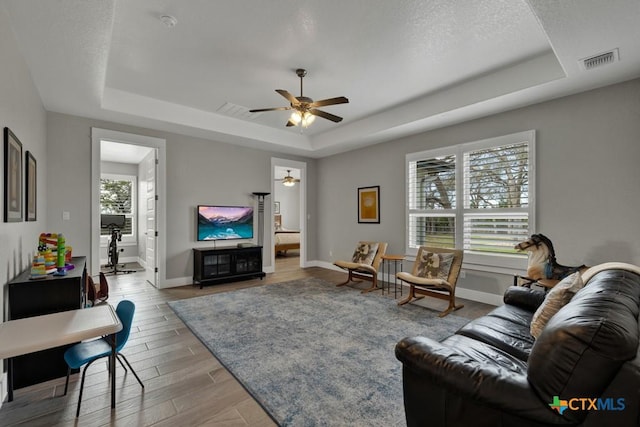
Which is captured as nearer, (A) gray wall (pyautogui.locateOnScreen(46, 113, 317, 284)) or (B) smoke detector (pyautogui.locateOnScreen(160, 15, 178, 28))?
(B) smoke detector (pyautogui.locateOnScreen(160, 15, 178, 28))

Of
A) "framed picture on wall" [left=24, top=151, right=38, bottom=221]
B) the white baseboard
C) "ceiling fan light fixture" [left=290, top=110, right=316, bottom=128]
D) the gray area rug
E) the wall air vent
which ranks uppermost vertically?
the wall air vent

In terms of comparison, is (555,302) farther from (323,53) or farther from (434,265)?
(323,53)

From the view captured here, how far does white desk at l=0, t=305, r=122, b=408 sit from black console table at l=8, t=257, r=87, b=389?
1.79ft

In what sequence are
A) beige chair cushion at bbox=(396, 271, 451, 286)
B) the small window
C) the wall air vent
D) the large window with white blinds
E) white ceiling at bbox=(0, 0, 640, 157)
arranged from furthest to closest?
1. the small window
2. the wall air vent
3. the large window with white blinds
4. beige chair cushion at bbox=(396, 271, 451, 286)
5. white ceiling at bbox=(0, 0, 640, 157)

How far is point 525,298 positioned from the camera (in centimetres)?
269

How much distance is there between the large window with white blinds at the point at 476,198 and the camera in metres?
3.96

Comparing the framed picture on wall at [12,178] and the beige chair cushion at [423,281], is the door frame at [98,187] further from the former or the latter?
the beige chair cushion at [423,281]

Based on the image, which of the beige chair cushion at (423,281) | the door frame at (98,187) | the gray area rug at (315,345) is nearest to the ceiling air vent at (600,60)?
the beige chair cushion at (423,281)

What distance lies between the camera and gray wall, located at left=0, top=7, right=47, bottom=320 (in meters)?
2.05

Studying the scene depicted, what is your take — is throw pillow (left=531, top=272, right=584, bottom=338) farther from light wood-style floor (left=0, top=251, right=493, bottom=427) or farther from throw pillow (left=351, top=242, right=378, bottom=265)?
throw pillow (left=351, top=242, right=378, bottom=265)

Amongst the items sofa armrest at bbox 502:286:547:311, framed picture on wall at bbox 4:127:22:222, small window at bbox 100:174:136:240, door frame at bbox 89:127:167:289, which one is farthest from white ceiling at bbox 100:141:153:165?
sofa armrest at bbox 502:286:547:311

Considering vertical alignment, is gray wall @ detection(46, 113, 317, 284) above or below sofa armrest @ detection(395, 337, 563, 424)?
above

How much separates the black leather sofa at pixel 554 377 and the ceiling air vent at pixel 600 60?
85.9 inches

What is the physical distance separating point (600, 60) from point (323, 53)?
8.49ft
